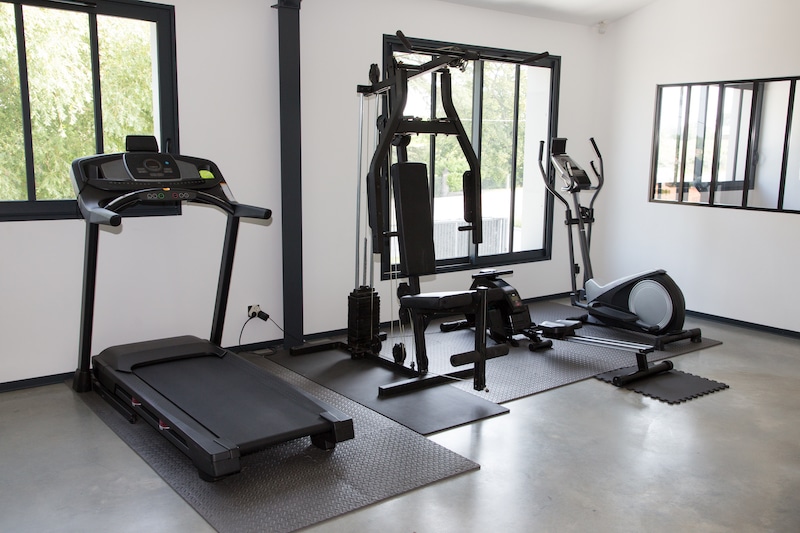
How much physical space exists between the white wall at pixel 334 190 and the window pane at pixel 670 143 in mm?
137

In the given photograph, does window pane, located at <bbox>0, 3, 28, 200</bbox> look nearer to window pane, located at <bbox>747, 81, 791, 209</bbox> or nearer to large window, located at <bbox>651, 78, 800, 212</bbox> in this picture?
large window, located at <bbox>651, 78, 800, 212</bbox>

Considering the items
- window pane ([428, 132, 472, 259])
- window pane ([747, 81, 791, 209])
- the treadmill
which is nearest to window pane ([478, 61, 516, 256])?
window pane ([428, 132, 472, 259])

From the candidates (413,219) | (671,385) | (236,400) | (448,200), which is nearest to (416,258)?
(413,219)

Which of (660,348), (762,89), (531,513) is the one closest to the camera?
(531,513)

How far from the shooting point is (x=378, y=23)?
5438 millimetres

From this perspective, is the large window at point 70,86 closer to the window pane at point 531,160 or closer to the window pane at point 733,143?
the window pane at point 531,160

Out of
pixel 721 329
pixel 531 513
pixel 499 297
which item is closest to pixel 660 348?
pixel 721 329

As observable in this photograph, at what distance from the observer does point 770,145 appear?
5.68 m

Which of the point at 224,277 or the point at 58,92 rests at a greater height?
the point at 58,92

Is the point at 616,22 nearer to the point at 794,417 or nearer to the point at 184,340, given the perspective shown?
the point at 794,417

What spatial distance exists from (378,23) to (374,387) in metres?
2.96

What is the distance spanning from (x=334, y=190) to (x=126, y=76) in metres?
1.84

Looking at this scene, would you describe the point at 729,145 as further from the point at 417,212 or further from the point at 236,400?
the point at 236,400

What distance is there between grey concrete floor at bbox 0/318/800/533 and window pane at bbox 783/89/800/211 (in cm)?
191
